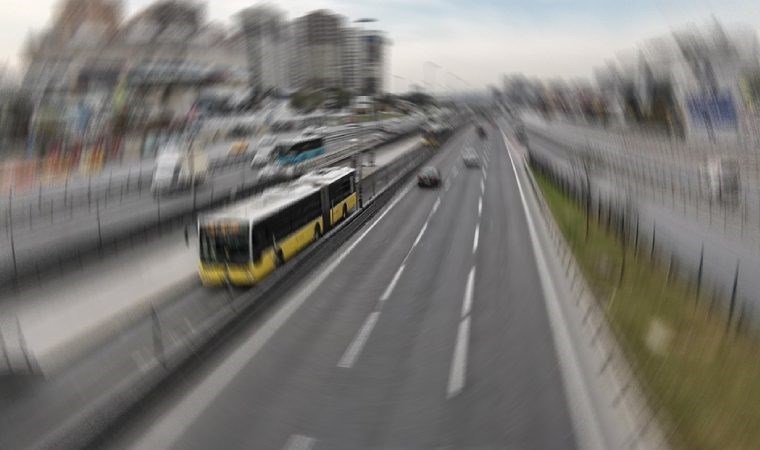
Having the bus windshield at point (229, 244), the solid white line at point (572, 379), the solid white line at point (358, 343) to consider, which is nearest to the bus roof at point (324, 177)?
the bus windshield at point (229, 244)

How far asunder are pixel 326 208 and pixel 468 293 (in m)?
8.29

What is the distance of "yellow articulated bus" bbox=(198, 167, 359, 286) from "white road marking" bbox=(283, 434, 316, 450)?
22.7 feet

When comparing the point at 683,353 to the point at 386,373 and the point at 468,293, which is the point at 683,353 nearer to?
the point at 386,373

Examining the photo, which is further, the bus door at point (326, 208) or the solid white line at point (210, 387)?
the bus door at point (326, 208)

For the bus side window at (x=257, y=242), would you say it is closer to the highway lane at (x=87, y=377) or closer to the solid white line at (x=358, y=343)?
the highway lane at (x=87, y=377)

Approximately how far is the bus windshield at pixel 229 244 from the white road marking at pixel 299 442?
7002 millimetres

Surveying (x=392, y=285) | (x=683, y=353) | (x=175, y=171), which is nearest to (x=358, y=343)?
(x=392, y=285)

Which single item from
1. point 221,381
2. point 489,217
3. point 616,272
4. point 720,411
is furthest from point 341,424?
point 489,217

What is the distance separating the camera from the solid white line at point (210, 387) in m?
7.05

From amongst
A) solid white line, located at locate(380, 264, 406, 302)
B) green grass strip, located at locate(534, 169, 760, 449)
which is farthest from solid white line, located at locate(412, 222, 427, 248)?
green grass strip, located at locate(534, 169, 760, 449)

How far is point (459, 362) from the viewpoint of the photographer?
30.7 ft

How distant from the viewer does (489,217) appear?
25.2 meters

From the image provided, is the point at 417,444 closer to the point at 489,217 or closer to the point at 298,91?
the point at 489,217

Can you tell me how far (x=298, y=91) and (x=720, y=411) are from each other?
80332mm
